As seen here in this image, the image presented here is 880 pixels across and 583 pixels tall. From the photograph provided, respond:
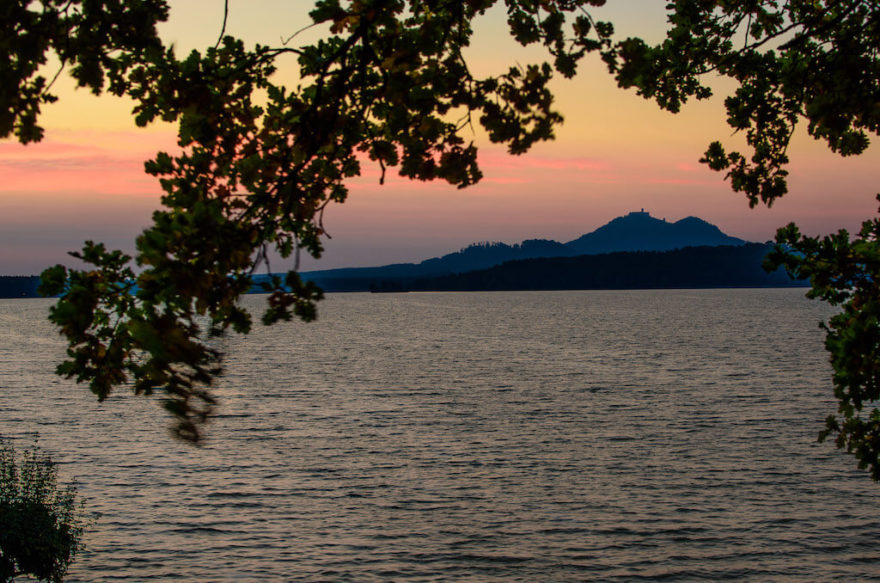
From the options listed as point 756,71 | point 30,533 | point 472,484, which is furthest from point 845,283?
point 472,484

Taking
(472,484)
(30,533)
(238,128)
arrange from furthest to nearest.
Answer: (472,484) < (30,533) < (238,128)

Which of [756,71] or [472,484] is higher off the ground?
[756,71]

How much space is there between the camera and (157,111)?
788 centimetres

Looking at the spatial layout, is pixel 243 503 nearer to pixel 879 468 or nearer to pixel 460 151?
pixel 879 468

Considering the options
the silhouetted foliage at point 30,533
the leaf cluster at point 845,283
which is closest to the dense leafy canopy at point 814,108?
the leaf cluster at point 845,283

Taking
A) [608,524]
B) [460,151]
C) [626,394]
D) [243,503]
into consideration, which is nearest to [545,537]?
[608,524]

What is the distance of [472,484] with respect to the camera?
55.8 meters

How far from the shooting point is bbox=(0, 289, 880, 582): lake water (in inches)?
1666

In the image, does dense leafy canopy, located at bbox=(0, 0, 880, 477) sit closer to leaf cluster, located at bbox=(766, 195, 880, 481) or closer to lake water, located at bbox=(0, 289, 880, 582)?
leaf cluster, located at bbox=(766, 195, 880, 481)

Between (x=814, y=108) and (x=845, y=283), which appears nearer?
(x=814, y=108)

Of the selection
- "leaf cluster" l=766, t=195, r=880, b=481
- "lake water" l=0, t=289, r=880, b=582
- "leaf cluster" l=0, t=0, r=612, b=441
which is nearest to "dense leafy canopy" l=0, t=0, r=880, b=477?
"leaf cluster" l=0, t=0, r=612, b=441

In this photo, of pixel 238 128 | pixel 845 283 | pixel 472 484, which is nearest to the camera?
pixel 238 128

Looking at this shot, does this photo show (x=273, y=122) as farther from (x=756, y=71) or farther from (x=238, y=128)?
(x=756, y=71)

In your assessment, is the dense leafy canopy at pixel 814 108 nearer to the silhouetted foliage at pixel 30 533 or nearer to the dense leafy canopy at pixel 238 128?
the dense leafy canopy at pixel 238 128
